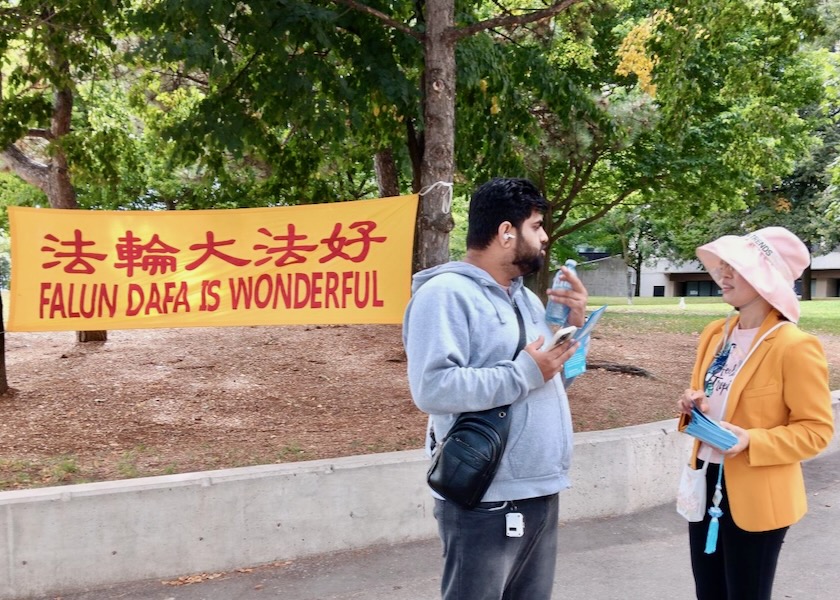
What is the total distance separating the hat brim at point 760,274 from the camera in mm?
2572

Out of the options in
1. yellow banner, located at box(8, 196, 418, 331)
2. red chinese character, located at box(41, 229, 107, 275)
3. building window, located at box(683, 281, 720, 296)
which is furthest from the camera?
building window, located at box(683, 281, 720, 296)

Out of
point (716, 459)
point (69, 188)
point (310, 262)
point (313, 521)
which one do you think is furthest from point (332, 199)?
point (716, 459)

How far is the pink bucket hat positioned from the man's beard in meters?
0.65

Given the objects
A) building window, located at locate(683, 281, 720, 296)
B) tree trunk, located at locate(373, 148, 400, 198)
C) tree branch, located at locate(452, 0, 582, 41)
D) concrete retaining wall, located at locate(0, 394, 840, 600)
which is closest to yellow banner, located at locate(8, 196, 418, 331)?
tree branch, located at locate(452, 0, 582, 41)

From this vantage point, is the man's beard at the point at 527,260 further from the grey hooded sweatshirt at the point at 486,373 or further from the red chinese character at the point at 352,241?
the red chinese character at the point at 352,241

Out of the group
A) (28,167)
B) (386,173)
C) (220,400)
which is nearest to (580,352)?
(220,400)

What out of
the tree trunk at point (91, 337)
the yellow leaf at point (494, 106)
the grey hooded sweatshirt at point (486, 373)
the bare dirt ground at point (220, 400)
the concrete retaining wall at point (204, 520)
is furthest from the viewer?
the tree trunk at point (91, 337)

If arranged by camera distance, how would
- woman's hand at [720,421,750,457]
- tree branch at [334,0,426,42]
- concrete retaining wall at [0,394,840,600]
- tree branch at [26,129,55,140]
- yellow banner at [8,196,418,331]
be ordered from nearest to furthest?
woman's hand at [720,421,750,457], concrete retaining wall at [0,394,840,600], yellow banner at [8,196,418,331], tree branch at [334,0,426,42], tree branch at [26,129,55,140]

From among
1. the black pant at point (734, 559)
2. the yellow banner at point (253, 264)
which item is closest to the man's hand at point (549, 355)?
the black pant at point (734, 559)

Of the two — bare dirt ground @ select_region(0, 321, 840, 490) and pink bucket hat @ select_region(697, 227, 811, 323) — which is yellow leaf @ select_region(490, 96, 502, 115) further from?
pink bucket hat @ select_region(697, 227, 811, 323)

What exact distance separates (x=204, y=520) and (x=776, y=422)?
298cm

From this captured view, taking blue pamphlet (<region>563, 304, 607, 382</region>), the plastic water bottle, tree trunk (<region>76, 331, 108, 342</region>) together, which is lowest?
tree trunk (<region>76, 331, 108, 342</region>)

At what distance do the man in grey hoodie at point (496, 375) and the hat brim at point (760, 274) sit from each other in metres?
0.58

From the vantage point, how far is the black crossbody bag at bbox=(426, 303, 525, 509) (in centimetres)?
218
